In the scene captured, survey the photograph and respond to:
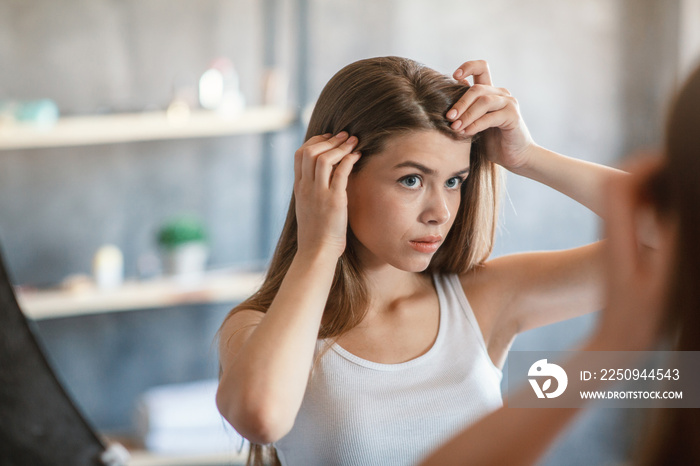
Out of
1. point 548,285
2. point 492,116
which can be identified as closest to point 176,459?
point 548,285

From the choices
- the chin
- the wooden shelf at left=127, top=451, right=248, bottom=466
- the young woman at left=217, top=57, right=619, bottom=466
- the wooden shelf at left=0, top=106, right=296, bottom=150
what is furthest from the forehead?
the wooden shelf at left=127, top=451, right=248, bottom=466

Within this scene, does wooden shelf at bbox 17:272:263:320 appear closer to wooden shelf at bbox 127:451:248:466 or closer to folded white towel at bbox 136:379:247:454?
folded white towel at bbox 136:379:247:454

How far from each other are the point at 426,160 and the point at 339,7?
4.60 feet

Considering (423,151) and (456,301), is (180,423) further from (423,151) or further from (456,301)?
(423,151)

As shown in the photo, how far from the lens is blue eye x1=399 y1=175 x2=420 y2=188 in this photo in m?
0.80

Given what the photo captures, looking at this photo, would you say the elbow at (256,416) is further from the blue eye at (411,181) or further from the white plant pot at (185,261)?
the white plant pot at (185,261)

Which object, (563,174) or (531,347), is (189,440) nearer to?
(531,347)

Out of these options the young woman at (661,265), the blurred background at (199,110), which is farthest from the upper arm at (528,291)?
the blurred background at (199,110)

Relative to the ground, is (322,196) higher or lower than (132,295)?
higher

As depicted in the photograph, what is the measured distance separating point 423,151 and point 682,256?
0.45m

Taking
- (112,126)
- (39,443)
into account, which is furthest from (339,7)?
(39,443)

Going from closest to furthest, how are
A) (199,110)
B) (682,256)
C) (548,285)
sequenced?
(682,256)
(548,285)
(199,110)

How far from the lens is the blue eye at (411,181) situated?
80 cm

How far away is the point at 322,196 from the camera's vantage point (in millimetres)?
761
